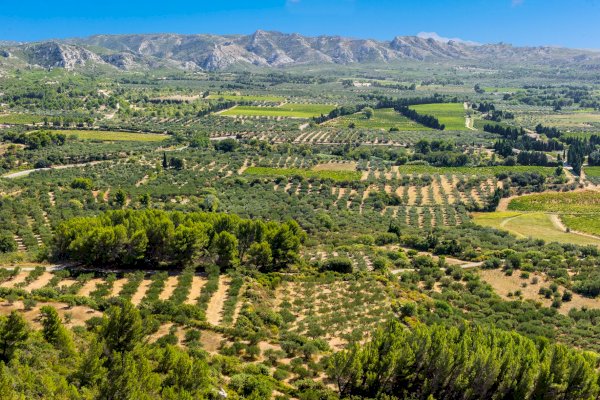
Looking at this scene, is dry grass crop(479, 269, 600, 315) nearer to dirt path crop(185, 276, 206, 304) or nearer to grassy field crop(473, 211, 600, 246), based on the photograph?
grassy field crop(473, 211, 600, 246)

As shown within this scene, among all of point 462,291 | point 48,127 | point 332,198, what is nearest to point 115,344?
point 462,291

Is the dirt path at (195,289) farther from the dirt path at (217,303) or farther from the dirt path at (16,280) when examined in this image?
the dirt path at (16,280)

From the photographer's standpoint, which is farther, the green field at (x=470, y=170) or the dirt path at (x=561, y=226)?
the green field at (x=470, y=170)

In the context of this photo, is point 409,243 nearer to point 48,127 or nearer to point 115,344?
point 115,344

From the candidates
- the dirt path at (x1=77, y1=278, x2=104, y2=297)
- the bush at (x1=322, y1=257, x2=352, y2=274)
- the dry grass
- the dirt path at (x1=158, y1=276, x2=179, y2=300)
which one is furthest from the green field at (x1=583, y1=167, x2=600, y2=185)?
the dirt path at (x1=77, y1=278, x2=104, y2=297)

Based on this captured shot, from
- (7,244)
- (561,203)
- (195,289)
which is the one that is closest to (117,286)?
(195,289)

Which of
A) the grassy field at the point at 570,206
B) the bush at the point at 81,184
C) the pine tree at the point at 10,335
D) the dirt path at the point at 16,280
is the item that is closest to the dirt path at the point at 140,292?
the dirt path at the point at 16,280
